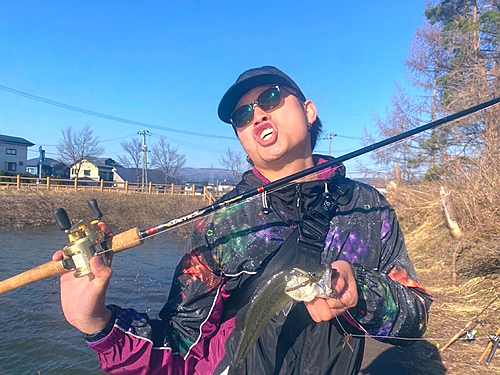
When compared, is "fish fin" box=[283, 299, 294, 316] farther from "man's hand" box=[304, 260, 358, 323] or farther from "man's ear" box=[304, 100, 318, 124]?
"man's ear" box=[304, 100, 318, 124]

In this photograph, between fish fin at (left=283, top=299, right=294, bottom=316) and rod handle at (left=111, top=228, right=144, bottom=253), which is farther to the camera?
rod handle at (left=111, top=228, right=144, bottom=253)

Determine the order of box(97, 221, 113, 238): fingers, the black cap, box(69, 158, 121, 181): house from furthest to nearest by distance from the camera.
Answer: box(69, 158, 121, 181): house, the black cap, box(97, 221, 113, 238): fingers

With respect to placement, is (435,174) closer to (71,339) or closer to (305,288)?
(71,339)

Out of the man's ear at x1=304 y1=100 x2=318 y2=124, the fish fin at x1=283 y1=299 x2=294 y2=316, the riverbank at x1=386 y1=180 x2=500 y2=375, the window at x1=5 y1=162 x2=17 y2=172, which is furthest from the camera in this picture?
the window at x1=5 y1=162 x2=17 y2=172

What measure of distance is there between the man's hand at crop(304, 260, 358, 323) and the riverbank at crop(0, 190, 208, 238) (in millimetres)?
21334

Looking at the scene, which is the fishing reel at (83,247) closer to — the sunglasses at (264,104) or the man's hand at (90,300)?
the man's hand at (90,300)

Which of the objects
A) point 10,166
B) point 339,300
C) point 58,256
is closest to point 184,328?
point 58,256

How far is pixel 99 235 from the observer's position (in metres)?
1.88

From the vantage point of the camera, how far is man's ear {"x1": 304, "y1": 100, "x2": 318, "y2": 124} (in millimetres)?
2359

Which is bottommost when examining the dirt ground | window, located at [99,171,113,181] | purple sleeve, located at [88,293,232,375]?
the dirt ground

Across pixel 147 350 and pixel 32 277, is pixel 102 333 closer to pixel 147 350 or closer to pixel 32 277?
pixel 147 350

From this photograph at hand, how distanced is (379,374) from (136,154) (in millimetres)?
66286

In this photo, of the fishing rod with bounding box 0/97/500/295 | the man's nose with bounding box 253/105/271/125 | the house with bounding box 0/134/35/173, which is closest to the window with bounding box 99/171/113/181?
the house with bounding box 0/134/35/173

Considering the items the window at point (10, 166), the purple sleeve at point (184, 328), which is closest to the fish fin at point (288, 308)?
the purple sleeve at point (184, 328)
